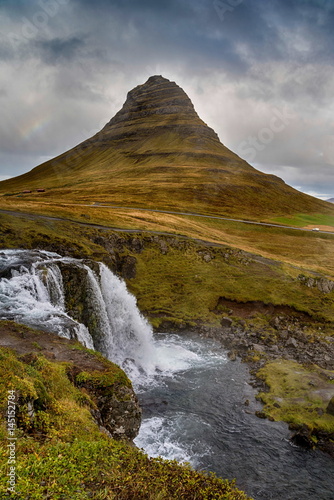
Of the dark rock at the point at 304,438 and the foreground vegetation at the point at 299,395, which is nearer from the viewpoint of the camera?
the dark rock at the point at 304,438

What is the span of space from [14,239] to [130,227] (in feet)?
79.2

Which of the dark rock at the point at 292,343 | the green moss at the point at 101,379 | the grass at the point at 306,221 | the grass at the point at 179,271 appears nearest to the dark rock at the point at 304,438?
the green moss at the point at 101,379

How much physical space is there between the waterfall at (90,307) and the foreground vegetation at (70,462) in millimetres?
11445

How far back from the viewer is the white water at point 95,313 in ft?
82.5

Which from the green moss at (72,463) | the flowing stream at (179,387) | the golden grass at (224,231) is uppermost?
the golden grass at (224,231)

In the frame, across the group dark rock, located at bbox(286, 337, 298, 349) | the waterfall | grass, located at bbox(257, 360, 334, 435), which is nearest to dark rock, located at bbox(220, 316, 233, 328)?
dark rock, located at bbox(286, 337, 298, 349)

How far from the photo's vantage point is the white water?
25155 millimetres

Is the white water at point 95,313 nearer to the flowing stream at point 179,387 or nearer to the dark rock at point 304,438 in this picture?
the flowing stream at point 179,387

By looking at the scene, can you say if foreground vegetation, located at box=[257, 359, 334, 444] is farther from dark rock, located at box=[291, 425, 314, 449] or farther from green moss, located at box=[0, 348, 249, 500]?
green moss, located at box=[0, 348, 249, 500]

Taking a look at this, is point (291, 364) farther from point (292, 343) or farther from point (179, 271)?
point (179, 271)

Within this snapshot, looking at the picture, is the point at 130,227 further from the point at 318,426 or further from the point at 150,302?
the point at 318,426

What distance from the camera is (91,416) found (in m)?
13.5

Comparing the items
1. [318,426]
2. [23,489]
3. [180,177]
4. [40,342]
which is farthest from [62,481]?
→ [180,177]

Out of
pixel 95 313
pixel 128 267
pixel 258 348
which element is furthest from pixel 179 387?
pixel 128 267
